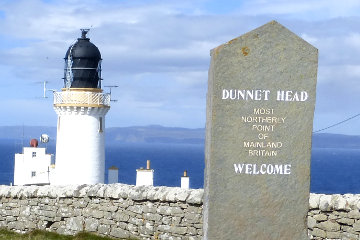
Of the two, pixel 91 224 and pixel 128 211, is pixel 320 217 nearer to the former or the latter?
pixel 128 211

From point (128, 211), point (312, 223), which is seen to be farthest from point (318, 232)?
point (128, 211)

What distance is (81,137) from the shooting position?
30.7 meters

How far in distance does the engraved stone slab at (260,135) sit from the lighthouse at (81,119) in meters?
20.1

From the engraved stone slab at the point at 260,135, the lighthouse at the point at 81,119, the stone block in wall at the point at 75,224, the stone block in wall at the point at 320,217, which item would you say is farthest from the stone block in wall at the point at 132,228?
the lighthouse at the point at 81,119

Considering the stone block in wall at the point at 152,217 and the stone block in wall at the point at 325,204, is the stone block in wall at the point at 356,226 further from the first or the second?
the stone block in wall at the point at 152,217

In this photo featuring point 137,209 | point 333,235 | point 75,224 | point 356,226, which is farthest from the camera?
point 75,224

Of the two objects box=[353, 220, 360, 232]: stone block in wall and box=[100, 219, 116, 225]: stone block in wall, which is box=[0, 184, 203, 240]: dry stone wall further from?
box=[353, 220, 360, 232]: stone block in wall

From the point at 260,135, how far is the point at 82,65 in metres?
20.9

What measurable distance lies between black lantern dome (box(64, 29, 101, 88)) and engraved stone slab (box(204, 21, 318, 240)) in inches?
805

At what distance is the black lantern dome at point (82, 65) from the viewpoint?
101 ft

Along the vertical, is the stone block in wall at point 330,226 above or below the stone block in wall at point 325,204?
below

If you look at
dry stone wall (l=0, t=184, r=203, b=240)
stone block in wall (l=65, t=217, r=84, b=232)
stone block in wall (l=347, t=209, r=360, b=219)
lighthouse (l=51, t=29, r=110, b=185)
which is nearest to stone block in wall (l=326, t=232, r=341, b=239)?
stone block in wall (l=347, t=209, r=360, b=219)

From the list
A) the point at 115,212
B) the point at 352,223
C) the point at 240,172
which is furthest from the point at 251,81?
the point at 115,212

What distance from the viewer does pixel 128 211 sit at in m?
15.4
